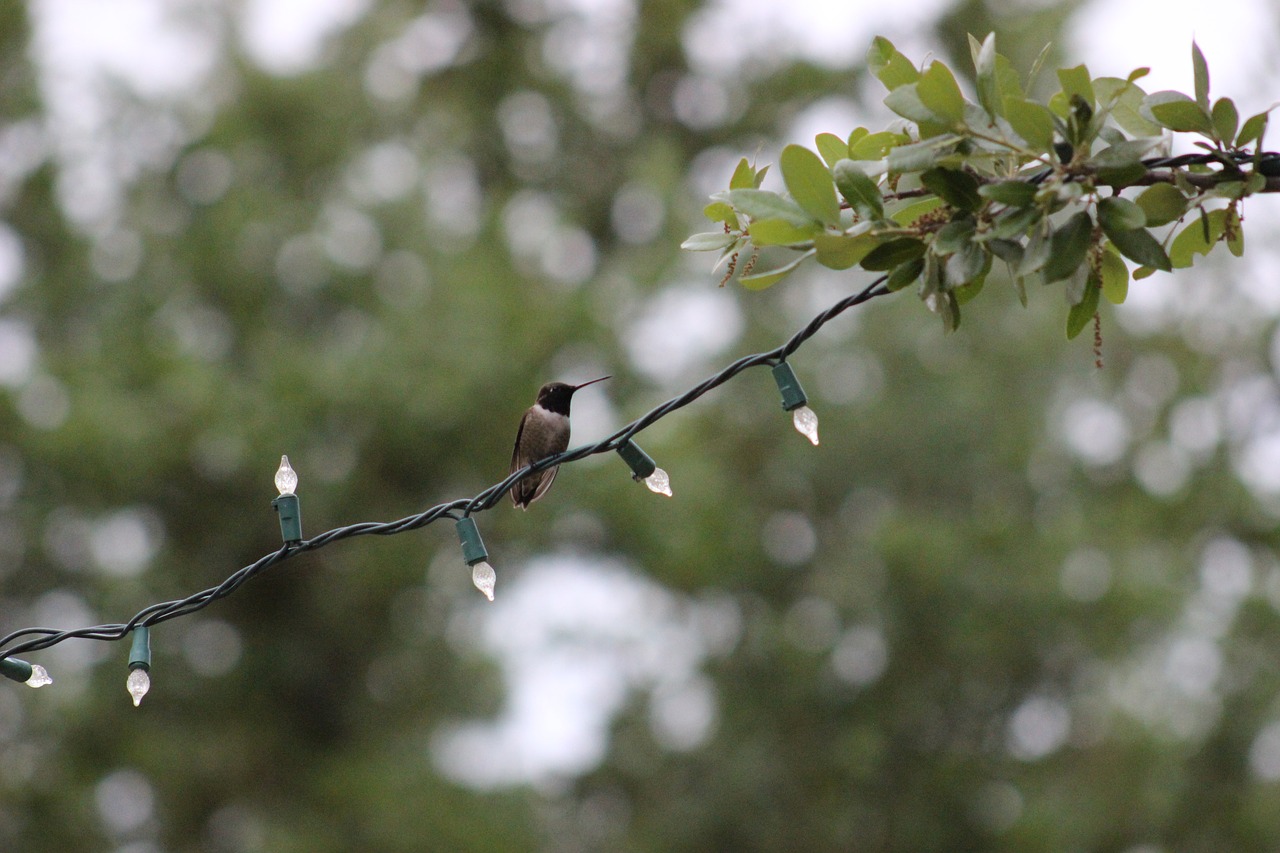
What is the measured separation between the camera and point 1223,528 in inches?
433

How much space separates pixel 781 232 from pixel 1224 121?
68 centimetres

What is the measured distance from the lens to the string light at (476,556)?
2459mm

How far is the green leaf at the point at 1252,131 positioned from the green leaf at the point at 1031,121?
30 centimetres

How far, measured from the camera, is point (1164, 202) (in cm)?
201

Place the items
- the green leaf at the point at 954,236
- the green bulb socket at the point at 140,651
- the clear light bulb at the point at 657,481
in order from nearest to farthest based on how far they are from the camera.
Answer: the green leaf at the point at 954,236 < the clear light bulb at the point at 657,481 < the green bulb socket at the point at 140,651

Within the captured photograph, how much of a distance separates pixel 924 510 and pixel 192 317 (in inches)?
225

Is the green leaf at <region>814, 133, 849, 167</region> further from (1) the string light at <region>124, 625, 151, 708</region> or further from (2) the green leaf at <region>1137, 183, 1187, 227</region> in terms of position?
(1) the string light at <region>124, 625, 151, 708</region>

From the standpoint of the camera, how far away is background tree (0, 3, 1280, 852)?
26.9ft

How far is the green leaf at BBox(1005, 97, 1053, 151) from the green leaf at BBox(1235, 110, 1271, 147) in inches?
12.0

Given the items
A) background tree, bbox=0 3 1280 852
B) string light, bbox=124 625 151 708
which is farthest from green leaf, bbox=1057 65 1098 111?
background tree, bbox=0 3 1280 852

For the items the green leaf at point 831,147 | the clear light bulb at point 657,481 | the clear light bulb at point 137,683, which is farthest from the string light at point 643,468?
the clear light bulb at point 137,683

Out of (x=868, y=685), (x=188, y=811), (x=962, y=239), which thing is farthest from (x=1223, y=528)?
(x=962, y=239)

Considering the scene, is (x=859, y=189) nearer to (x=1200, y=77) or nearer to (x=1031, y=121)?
(x=1031, y=121)

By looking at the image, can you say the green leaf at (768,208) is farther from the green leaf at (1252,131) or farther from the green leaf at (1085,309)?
the green leaf at (1252,131)
